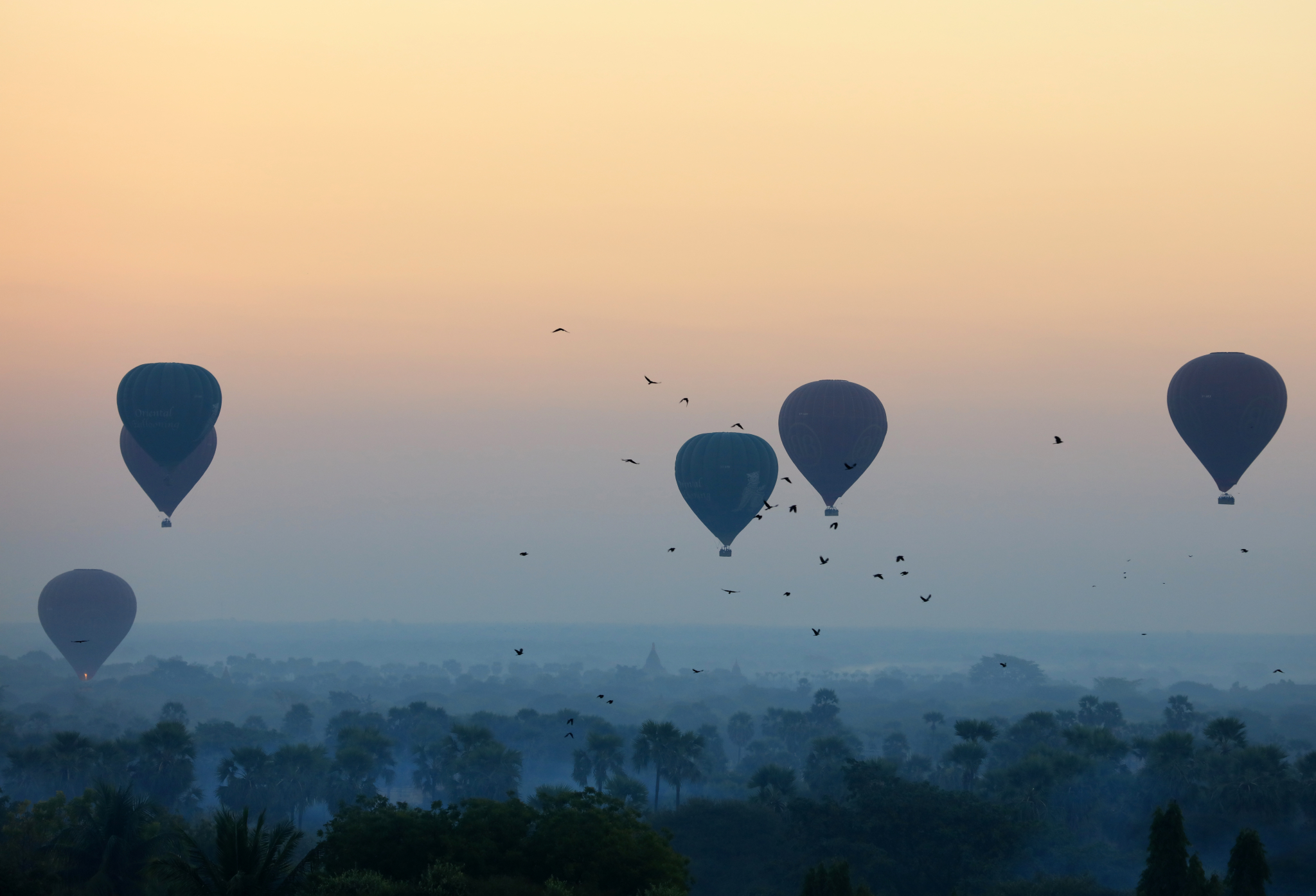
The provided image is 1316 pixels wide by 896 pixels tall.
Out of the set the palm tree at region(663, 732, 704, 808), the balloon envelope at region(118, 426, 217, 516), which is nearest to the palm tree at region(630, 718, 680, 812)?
the palm tree at region(663, 732, 704, 808)

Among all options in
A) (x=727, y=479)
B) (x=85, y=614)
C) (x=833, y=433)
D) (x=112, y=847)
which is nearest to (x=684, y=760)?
(x=727, y=479)

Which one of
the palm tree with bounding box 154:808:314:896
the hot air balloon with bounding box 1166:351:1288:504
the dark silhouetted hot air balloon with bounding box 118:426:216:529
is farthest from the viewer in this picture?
the dark silhouetted hot air balloon with bounding box 118:426:216:529

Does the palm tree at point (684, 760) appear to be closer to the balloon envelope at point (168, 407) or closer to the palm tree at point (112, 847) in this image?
the balloon envelope at point (168, 407)

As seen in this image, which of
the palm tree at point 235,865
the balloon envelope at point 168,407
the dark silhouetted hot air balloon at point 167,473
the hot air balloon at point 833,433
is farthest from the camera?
the dark silhouetted hot air balloon at point 167,473

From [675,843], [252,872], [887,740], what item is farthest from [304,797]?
[252,872]

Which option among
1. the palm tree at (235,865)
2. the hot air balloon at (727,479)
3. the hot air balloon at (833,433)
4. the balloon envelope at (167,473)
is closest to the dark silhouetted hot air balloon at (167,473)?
the balloon envelope at (167,473)

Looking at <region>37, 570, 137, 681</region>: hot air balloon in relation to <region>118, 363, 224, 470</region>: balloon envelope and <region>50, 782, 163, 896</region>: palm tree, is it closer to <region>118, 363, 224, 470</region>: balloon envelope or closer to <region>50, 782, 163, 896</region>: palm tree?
<region>118, 363, 224, 470</region>: balloon envelope

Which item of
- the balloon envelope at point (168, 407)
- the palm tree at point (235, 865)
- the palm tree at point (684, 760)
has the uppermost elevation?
the balloon envelope at point (168, 407)
